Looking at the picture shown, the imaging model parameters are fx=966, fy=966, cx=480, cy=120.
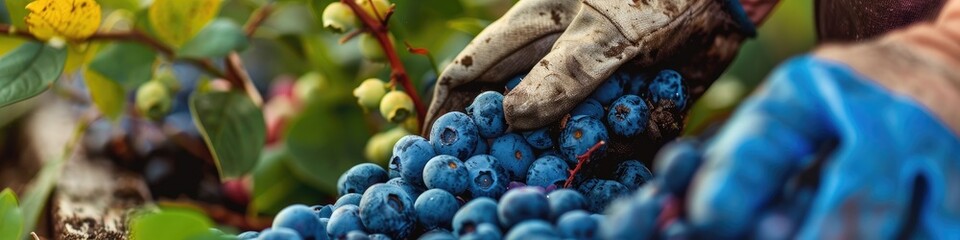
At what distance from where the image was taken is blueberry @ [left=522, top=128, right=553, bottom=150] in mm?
896

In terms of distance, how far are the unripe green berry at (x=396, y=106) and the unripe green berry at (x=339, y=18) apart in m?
0.10

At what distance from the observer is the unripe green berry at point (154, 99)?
1374mm

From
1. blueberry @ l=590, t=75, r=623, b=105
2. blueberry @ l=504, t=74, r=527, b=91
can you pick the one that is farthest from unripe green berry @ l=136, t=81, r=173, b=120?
blueberry @ l=590, t=75, r=623, b=105

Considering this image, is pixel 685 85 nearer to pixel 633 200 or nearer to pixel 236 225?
pixel 633 200

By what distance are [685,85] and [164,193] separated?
963mm

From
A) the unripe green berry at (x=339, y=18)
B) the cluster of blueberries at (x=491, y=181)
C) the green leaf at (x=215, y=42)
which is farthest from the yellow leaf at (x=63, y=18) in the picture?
the cluster of blueberries at (x=491, y=181)

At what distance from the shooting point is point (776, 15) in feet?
7.39

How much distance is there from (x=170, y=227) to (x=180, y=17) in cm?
67

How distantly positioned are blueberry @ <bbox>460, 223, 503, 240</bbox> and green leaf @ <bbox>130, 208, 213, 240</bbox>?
19 centimetres

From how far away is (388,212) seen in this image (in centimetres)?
77

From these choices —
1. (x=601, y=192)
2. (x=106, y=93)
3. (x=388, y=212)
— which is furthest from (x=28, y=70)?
(x=601, y=192)

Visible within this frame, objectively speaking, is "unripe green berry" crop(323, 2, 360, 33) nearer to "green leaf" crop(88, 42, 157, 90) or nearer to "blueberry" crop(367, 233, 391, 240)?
"green leaf" crop(88, 42, 157, 90)

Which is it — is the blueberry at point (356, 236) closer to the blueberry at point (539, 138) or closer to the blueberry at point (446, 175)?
the blueberry at point (446, 175)

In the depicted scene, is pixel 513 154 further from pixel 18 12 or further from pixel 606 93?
pixel 18 12
